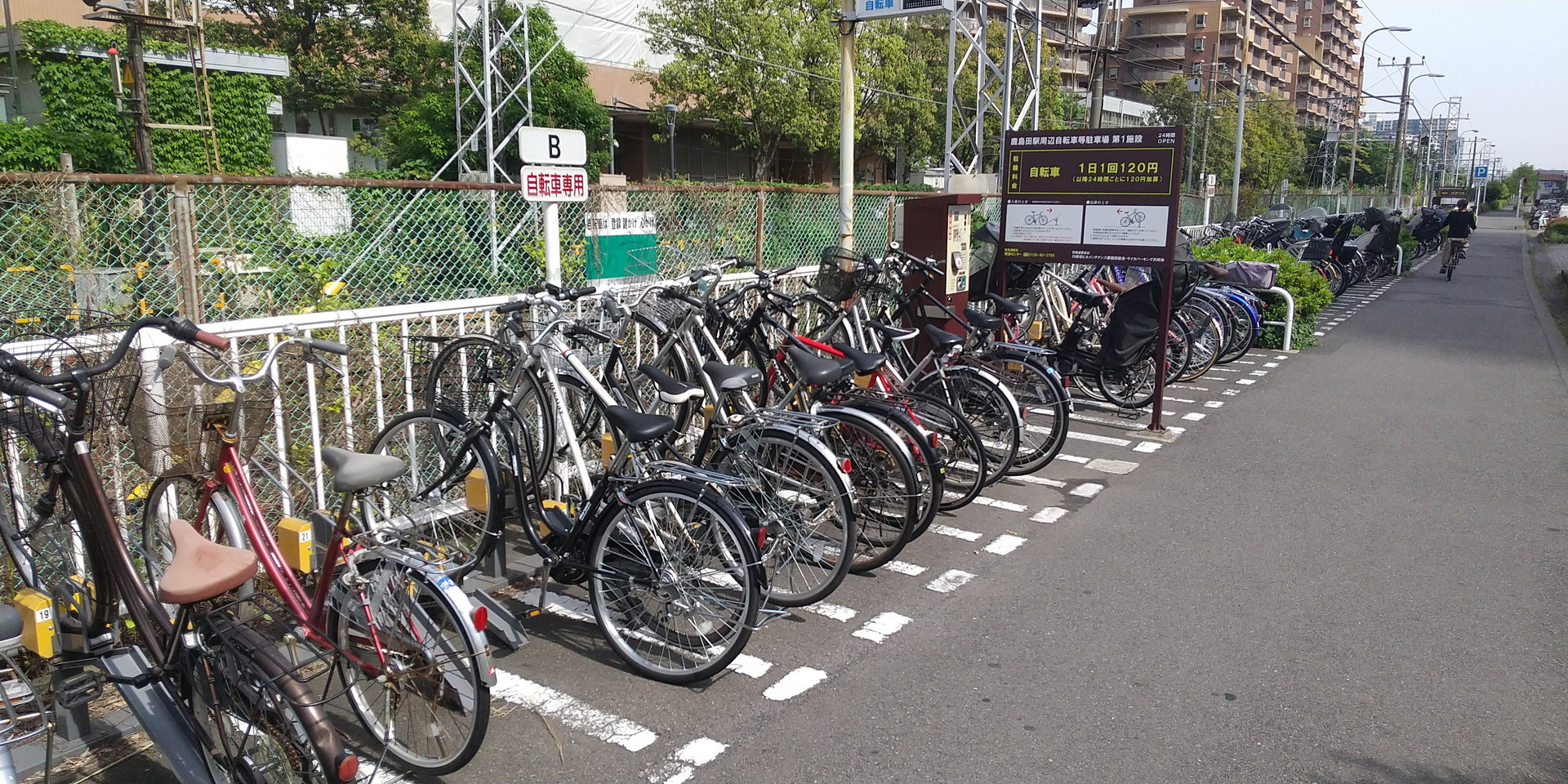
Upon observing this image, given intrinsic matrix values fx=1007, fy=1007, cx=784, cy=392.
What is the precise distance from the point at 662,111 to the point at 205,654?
81.9 ft

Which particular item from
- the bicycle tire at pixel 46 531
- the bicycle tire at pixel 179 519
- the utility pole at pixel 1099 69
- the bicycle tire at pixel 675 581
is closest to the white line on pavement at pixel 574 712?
the bicycle tire at pixel 675 581

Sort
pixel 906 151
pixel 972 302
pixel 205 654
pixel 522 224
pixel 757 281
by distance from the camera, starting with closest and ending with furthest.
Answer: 1. pixel 205 654
2. pixel 757 281
3. pixel 522 224
4. pixel 972 302
5. pixel 906 151

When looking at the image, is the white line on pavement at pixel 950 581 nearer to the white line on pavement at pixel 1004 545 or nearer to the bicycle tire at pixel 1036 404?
the white line on pavement at pixel 1004 545

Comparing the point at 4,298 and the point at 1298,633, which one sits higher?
the point at 4,298

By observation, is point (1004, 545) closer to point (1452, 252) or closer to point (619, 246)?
point (619, 246)

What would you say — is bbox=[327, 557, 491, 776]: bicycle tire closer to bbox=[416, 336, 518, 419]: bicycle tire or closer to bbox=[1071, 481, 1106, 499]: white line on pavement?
bbox=[416, 336, 518, 419]: bicycle tire

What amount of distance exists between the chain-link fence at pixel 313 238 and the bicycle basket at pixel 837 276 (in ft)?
3.36

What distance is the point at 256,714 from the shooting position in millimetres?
2508

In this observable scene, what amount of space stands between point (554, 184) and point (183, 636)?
9.29ft

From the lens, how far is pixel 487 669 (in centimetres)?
271

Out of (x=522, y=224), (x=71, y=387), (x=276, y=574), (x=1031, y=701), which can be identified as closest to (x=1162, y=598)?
(x=1031, y=701)

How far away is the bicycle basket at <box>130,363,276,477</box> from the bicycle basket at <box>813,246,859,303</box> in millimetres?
3740

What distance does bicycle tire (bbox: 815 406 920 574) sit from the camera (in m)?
4.32

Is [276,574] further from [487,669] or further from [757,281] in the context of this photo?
[757,281]
